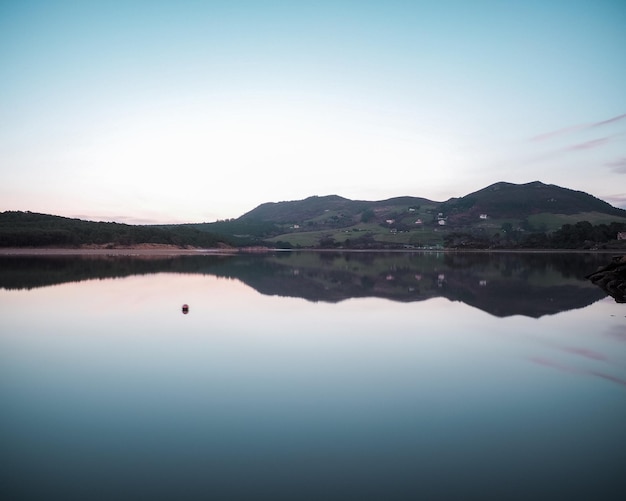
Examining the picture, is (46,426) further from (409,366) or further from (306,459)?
(409,366)

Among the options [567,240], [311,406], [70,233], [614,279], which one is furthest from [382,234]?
[311,406]

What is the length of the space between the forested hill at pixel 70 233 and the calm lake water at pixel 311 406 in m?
100

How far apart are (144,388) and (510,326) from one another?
12464mm

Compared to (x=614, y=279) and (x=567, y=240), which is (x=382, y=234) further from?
(x=614, y=279)

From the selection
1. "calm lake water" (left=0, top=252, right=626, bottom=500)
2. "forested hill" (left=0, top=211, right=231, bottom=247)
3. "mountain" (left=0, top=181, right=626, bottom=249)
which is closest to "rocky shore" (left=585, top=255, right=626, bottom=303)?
"calm lake water" (left=0, top=252, right=626, bottom=500)

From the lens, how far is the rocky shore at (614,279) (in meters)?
25.5

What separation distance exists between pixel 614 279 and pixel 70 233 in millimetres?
111855

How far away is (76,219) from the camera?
133000 mm

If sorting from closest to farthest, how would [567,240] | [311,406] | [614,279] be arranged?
[311,406], [614,279], [567,240]

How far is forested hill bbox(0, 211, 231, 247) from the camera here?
341 ft

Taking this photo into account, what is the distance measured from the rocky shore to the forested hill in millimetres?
108256

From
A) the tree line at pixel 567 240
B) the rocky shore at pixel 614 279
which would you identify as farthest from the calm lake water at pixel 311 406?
the tree line at pixel 567 240

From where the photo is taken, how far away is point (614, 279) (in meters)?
28.6

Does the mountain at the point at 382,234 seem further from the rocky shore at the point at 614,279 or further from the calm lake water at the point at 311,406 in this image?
the calm lake water at the point at 311,406
